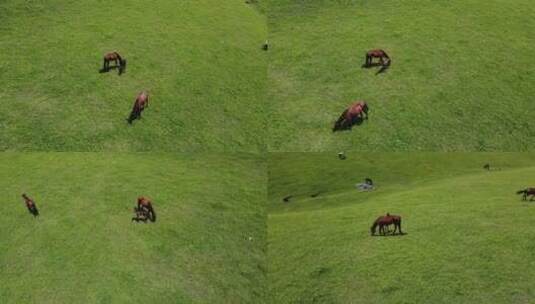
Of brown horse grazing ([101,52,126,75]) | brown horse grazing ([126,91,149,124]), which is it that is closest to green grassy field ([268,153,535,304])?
brown horse grazing ([126,91,149,124])

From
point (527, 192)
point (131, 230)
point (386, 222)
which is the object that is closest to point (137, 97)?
point (131, 230)

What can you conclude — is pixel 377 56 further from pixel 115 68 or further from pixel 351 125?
pixel 115 68

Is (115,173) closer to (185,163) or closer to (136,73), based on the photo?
(185,163)

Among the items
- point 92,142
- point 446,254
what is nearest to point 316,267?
point 446,254

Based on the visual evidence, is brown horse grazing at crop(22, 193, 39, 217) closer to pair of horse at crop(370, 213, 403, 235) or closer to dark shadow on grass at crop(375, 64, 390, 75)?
pair of horse at crop(370, 213, 403, 235)

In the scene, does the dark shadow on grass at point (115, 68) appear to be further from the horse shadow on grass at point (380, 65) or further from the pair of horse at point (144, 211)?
the horse shadow on grass at point (380, 65)

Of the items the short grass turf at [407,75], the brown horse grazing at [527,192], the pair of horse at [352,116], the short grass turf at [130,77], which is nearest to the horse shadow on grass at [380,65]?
the short grass turf at [407,75]
